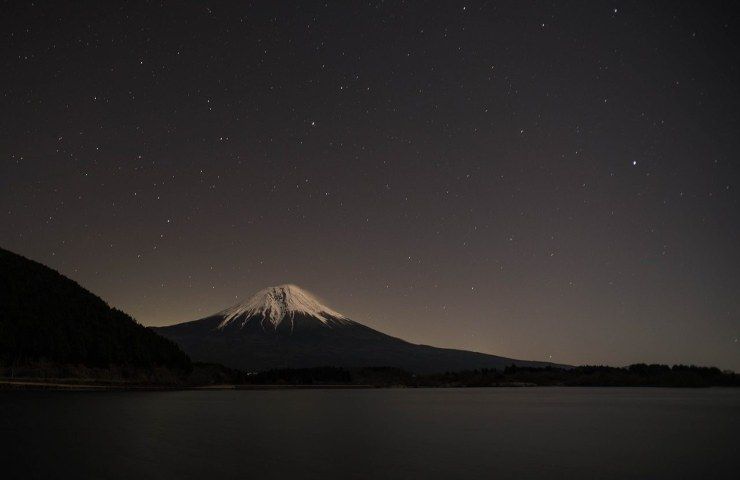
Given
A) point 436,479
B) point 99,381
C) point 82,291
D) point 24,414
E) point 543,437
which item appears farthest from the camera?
point 82,291

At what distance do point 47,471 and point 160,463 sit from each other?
4.79 metres

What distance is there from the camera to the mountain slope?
13662 cm

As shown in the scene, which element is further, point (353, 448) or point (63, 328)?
point (63, 328)

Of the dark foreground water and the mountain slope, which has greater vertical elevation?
the mountain slope

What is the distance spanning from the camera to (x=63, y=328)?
150 m

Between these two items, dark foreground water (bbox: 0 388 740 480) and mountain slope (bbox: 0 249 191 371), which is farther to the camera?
mountain slope (bbox: 0 249 191 371)

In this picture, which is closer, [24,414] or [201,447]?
[201,447]

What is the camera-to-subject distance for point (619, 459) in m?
32.4

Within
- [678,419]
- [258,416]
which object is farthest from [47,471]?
[678,419]

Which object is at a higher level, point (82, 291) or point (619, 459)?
point (82, 291)

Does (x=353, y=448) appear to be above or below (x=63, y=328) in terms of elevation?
below

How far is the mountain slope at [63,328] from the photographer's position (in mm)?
136625

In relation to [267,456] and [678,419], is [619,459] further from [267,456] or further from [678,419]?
[678,419]

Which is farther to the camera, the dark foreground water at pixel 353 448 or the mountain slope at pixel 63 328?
the mountain slope at pixel 63 328
